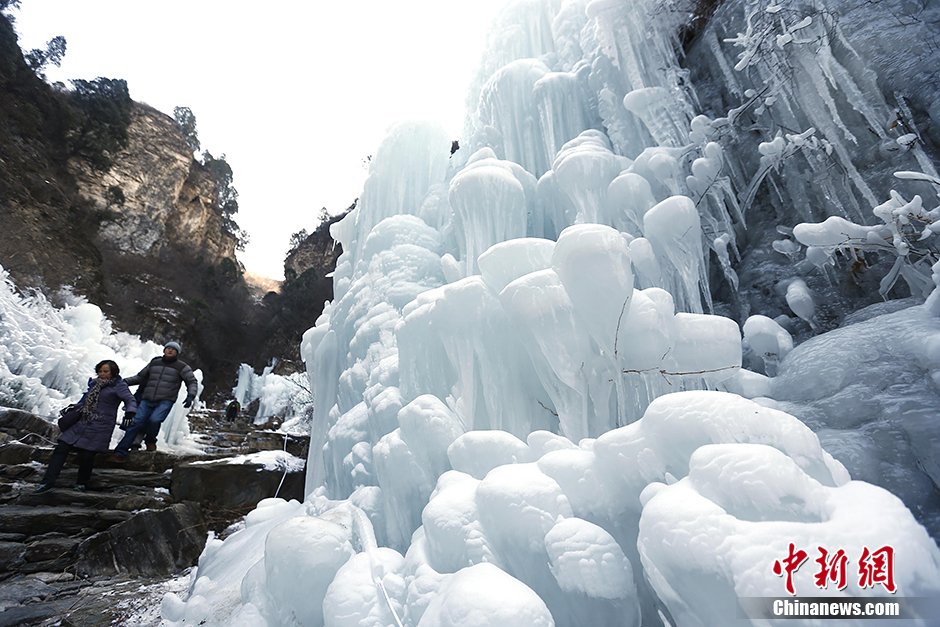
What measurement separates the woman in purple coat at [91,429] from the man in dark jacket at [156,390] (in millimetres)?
748

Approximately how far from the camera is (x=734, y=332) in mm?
2428

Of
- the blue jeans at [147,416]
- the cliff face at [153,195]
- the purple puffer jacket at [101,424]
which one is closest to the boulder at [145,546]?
the purple puffer jacket at [101,424]

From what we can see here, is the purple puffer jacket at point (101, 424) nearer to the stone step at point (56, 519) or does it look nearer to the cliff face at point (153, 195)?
the stone step at point (56, 519)

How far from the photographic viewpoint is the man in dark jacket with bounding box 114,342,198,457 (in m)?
5.66

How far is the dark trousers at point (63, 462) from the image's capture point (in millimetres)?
4508

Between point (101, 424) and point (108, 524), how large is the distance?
1067 millimetres

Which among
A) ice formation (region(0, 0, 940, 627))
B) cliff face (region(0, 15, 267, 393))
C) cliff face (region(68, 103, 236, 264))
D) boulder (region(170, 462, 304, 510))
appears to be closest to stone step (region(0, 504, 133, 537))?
boulder (region(170, 462, 304, 510))

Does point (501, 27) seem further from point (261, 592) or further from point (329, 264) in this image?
point (329, 264)

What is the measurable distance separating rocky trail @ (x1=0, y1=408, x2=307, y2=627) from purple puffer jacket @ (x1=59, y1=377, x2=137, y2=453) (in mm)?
469

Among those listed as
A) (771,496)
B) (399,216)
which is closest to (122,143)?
(399,216)

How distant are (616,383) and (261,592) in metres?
2.08

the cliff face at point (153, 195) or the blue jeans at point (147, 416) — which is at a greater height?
the cliff face at point (153, 195)

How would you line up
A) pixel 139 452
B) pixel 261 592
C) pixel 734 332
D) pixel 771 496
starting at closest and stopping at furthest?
pixel 771 496
pixel 261 592
pixel 734 332
pixel 139 452

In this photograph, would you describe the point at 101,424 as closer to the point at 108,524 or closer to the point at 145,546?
the point at 108,524
